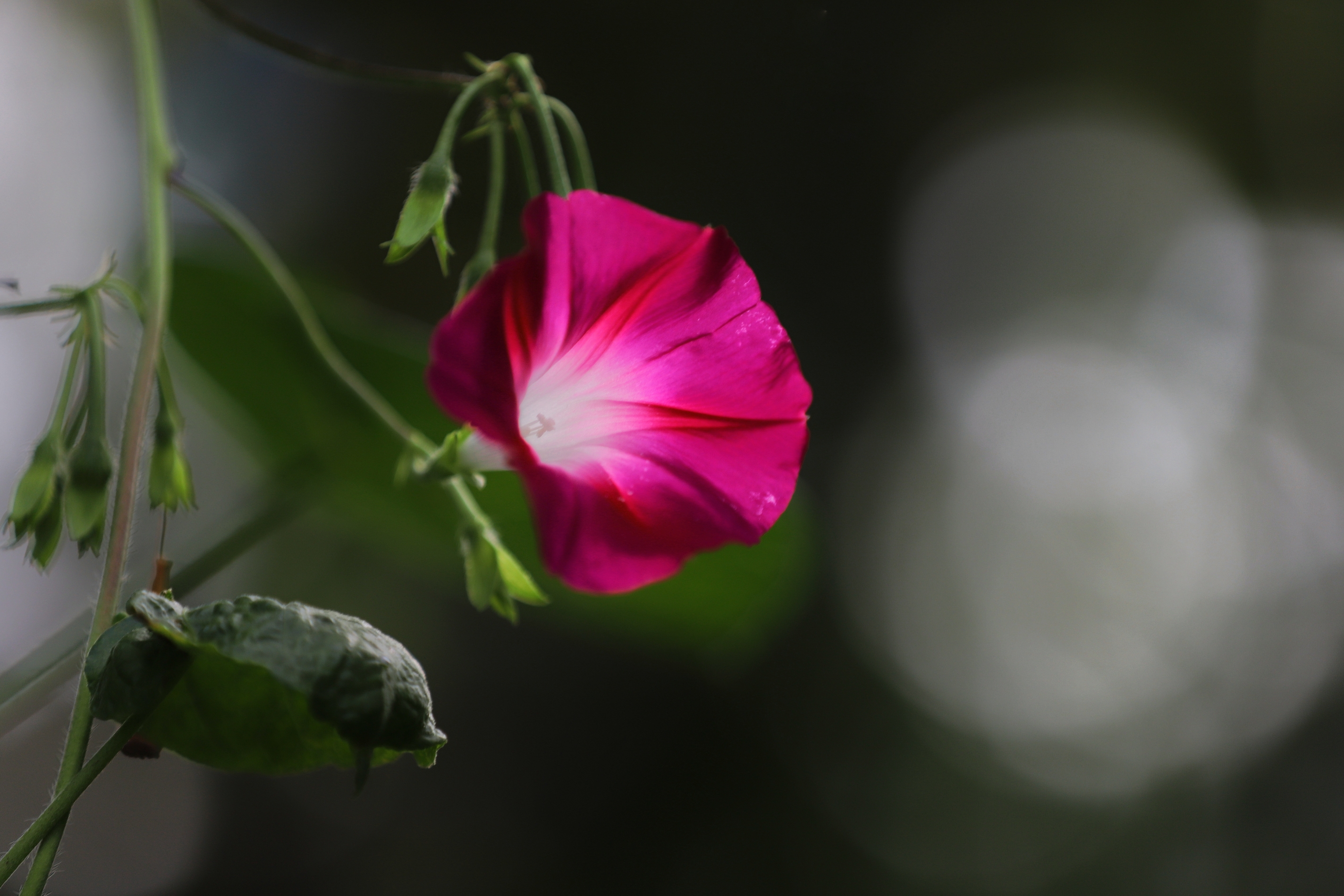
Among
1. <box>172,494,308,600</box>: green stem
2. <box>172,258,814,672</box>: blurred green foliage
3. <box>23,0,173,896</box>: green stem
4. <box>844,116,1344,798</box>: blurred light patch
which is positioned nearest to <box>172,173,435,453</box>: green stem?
<box>23,0,173,896</box>: green stem

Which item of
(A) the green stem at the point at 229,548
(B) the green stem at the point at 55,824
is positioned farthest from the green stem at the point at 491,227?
(A) the green stem at the point at 229,548

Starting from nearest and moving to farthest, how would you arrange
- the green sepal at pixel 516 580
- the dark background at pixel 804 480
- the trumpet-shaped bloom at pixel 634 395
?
the trumpet-shaped bloom at pixel 634 395, the green sepal at pixel 516 580, the dark background at pixel 804 480

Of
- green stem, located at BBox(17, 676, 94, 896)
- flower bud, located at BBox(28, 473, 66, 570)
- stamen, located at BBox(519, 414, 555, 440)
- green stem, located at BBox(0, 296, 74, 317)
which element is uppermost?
green stem, located at BBox(0, 296, 74, 317)

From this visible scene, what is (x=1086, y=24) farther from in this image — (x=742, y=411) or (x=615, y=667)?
(x=742, y=411)

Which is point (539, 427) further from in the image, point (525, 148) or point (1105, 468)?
point (1105, 468)

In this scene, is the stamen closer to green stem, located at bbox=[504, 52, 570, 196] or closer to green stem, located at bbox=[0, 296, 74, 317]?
green stem, located at bbox=[504, 52, 570, 196]

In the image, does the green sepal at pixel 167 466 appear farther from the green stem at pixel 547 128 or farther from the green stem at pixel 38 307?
the green stem at pixel 547 128

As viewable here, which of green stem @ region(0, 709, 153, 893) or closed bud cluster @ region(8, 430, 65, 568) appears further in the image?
closed bud cluster @ region(8, 430, 65, 568)
